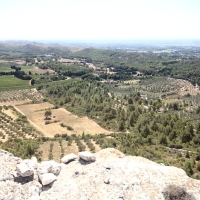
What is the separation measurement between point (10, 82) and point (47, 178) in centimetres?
14168

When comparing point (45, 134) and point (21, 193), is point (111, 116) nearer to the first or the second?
point (45, 134)

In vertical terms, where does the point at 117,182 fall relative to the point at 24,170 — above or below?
below

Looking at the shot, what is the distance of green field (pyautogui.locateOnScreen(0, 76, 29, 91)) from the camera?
466ft

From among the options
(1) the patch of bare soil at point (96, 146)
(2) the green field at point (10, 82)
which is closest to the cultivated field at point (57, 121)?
(1) the patch of bare soil at point (96, 146)

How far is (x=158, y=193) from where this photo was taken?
1919cm

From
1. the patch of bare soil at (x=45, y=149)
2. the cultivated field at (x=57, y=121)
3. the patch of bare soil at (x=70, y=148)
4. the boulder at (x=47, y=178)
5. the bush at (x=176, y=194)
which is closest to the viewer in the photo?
the bush at (x=176, y=194)

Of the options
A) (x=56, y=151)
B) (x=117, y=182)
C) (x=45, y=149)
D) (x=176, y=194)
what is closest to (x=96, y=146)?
(x=56, y=151)

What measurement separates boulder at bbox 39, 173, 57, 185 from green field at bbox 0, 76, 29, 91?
408ft

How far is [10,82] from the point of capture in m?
152

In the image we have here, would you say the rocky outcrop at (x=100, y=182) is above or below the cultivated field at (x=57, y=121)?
above

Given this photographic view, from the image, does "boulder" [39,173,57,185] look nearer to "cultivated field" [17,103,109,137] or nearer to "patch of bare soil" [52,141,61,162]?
"patch of bare soil" [52,141,61,162]

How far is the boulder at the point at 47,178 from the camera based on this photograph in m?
21.3

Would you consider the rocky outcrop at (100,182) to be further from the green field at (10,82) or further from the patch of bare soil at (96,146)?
the green field at (10,82)

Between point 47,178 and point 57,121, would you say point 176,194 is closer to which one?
point 47,178
